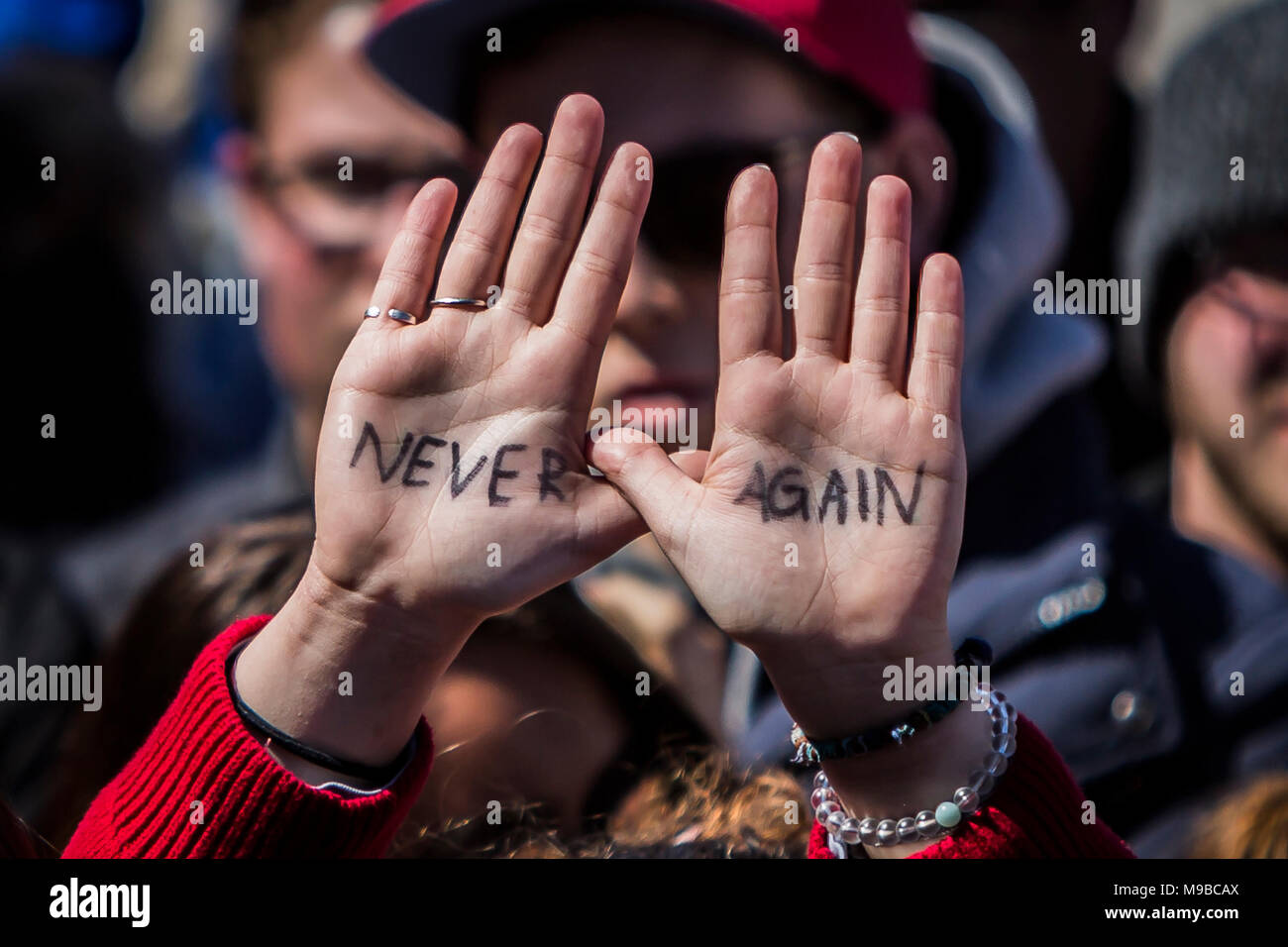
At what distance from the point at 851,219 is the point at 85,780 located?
126cm

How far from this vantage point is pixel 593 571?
228 cm

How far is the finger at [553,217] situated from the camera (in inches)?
52.9

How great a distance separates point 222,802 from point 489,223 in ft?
2.06

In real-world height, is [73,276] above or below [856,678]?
above

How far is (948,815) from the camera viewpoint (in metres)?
1.23

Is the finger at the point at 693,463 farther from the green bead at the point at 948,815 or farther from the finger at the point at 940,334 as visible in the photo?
the green bead at the point at 948,815

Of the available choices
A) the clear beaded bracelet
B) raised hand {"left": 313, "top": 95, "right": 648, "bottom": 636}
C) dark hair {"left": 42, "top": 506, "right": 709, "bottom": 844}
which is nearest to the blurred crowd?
dark hair {"left": 42, "top": 506, "right": 709, "bottom": 844}

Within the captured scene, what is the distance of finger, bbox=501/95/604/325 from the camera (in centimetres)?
134

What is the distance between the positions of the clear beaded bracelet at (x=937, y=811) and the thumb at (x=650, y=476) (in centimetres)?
30

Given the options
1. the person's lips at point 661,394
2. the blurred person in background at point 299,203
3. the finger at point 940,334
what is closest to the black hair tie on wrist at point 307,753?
the finger at point 940,334

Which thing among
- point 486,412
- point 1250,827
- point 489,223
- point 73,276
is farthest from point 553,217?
point 73,276

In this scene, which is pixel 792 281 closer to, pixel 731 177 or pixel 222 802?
pixel 731 177

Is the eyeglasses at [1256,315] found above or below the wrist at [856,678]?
above
